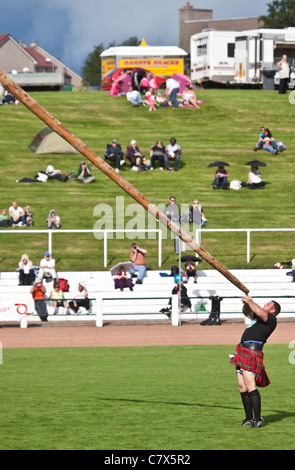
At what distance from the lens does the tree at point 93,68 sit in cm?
13912

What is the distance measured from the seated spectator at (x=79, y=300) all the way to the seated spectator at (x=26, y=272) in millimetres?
1552

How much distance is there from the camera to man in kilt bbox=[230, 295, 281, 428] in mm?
9500

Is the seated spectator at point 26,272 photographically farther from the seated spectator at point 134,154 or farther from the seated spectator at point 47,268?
the seated spectator at point 134,154

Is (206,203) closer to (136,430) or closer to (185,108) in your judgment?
(185,108)

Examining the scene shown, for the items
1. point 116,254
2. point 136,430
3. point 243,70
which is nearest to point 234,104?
point 243,70

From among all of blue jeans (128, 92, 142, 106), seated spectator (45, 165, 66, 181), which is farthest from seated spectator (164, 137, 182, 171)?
blue jeans (128, 92, 142, 106)

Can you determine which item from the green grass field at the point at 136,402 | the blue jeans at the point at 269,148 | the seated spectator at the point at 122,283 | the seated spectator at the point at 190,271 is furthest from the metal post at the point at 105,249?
the blue jeans at the point at 269,148

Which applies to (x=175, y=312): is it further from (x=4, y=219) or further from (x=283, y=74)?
(x=283, y=74)

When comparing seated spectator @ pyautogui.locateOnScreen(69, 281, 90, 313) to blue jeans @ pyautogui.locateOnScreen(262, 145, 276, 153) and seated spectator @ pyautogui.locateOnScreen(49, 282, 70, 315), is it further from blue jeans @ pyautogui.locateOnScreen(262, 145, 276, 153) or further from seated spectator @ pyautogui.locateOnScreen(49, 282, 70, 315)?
blue jeans @ pyautogui.locateOnScreen(262, 145, 276, 153)

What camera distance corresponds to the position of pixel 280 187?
114 ft

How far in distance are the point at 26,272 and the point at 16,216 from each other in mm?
4017

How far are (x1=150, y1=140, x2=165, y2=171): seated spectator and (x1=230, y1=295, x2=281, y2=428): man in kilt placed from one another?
82.8ft

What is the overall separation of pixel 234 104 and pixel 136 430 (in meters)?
38.6
